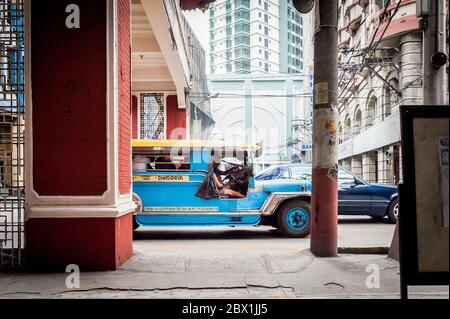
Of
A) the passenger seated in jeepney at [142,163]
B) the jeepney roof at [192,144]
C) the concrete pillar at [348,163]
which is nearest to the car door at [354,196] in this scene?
the jeepney roof at [192,144]

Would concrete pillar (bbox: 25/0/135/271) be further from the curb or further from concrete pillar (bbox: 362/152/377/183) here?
concrete pillar (bbox: 362/152/377/183)

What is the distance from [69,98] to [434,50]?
19.1 feet

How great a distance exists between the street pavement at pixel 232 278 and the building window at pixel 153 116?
9781 millimetres

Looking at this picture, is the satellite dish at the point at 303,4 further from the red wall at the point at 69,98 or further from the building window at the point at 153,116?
the building window at the point at 153,116

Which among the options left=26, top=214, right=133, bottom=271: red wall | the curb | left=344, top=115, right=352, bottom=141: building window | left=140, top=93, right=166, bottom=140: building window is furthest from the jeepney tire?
left=344, top=115, right=352, bottom=141: building window

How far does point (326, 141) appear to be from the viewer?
6836mm

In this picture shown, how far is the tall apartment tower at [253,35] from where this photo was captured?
283 feet

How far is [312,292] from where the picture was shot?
4777mm

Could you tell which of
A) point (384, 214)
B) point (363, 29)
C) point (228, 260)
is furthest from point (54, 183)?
point (363, 29)

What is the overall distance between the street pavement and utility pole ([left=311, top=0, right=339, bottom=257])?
1.40ft

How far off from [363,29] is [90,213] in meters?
22.5

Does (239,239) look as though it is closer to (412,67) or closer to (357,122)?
(412,67)

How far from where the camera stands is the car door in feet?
38.8
